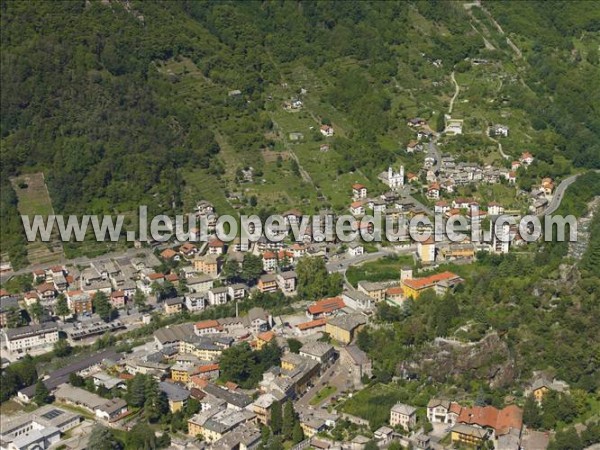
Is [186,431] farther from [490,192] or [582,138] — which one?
[582,138]

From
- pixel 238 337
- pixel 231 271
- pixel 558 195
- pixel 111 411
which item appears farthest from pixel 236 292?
pixel 558 195

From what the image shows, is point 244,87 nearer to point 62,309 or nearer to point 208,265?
point 208,265

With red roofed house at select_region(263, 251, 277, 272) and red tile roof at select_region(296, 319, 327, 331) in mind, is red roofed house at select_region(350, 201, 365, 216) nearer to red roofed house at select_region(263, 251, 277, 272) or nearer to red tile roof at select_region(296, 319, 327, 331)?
red roofed house at select_region(263, 251, 277, 272)

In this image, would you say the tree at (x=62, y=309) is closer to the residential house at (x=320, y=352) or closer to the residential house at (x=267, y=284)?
the residential house at (x=267, y=284)

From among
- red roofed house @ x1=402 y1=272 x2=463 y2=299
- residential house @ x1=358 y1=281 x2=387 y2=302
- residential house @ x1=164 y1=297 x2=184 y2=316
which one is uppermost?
red roofed house @ x1=402 y1=272 x2=463 y2=299

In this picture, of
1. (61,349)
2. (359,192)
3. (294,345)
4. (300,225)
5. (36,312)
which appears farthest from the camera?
(359,192)

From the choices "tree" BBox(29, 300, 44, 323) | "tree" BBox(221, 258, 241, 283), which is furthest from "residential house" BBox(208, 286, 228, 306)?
"tree" BBox(29, 300, 44, 323)

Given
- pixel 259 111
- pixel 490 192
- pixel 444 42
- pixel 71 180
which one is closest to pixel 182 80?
pixel 259 111
